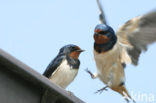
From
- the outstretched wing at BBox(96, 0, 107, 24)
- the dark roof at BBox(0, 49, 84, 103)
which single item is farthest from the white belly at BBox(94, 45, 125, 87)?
the dark roof at BBox(0, 49, 84, 103)

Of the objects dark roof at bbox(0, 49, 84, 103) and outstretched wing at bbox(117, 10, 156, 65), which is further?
outstretched wing at bbox(117, 10, 156, 65)

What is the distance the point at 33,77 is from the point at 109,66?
0.97m

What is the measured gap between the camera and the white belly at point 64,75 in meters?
3.66

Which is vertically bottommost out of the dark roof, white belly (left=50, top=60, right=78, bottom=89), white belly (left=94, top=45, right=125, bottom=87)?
white belly (left=94, top=45, right=125, bottom=87)

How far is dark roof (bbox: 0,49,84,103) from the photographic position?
2676 mm

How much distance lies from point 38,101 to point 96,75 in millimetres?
825

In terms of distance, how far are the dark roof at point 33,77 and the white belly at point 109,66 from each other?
0.65m

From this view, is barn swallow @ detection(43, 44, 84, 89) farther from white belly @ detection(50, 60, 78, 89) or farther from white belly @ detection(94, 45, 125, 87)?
Answer: white belly @ detection(94, 45, 125, 87)

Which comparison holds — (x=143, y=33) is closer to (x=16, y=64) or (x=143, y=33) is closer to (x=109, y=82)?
(x=109, y=82)

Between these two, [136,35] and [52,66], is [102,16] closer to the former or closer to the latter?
[136,35]

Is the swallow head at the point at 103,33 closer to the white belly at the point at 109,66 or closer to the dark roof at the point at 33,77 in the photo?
the white belly at the point at 109,66

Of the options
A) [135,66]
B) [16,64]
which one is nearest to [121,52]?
[135,66]

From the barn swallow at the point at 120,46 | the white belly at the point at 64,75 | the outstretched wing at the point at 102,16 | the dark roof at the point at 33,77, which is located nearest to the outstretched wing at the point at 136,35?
the barn swallow at the point at 120,46

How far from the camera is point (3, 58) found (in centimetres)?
266
